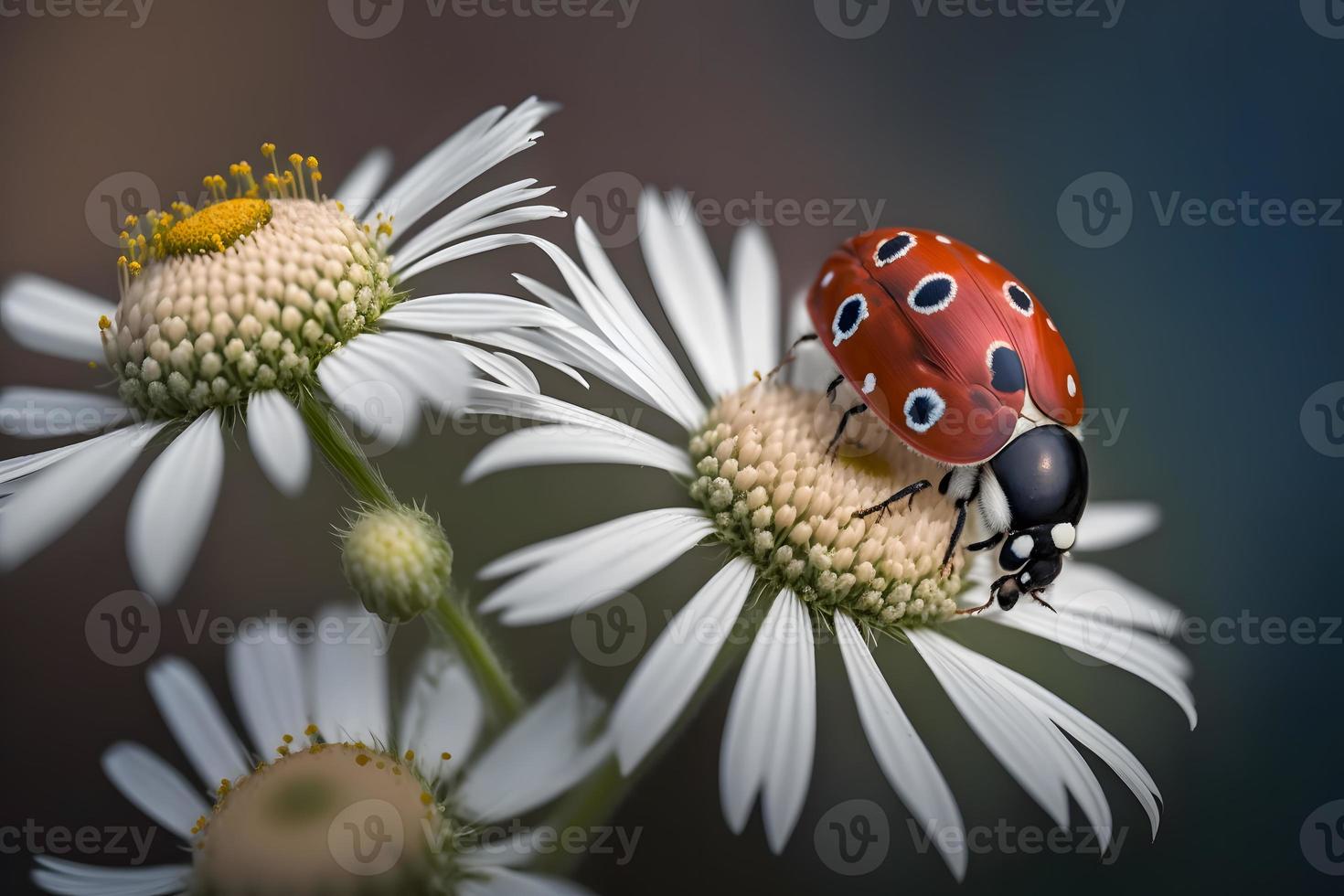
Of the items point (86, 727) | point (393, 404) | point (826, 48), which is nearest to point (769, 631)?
point (393, 404)

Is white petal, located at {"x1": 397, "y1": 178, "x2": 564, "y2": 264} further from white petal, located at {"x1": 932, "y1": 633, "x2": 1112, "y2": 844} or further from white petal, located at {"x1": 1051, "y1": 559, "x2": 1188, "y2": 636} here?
white petal, located at {"x1": 1051, "y1": 559, "x2": 1188, "y2": 636}

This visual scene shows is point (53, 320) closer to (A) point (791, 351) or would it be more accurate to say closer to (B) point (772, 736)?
(A) point (791, 351)

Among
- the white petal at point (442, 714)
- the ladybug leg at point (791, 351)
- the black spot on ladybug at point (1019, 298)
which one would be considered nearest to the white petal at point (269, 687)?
the white petal at point (442, 714)

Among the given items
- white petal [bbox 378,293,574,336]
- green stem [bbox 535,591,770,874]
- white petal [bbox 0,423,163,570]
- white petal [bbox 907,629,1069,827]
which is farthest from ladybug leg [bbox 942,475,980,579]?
white petal [bbox 0,423,163,570]

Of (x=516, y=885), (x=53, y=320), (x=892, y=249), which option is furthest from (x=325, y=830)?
(x=892, y=249)

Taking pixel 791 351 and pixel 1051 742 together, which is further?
pixel 791 351

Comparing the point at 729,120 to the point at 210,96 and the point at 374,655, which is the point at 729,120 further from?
the point at 374,655
